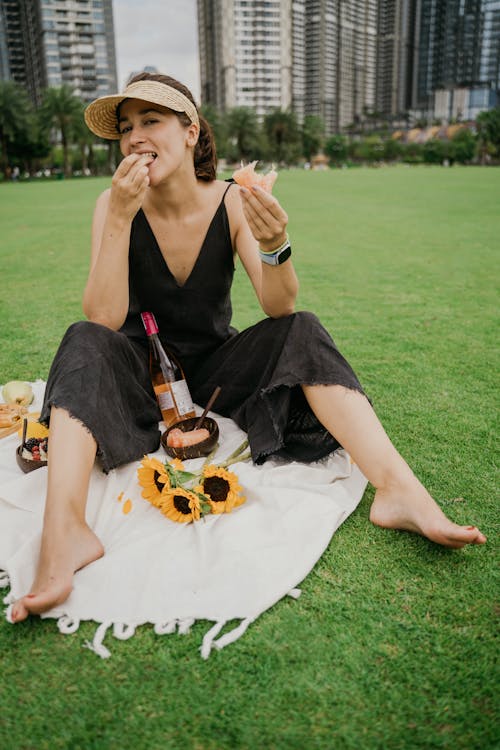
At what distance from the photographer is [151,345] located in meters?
3.18

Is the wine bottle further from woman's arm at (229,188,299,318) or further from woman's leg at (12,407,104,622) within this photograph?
woman's leg at (12,407,104,622)

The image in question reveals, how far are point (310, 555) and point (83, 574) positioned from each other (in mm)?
840

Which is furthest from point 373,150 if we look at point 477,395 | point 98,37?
point 477,395

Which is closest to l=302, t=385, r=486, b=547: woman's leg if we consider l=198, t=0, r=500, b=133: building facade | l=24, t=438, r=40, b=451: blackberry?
l=24, t=438, r=40, b=451: blackberry

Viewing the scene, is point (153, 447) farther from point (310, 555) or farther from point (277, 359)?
point (310, 555)

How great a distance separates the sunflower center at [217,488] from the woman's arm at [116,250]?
951mm

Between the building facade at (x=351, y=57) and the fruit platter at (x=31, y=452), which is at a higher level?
the building facade at (x=351, y=57)

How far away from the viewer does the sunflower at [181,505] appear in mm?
2447

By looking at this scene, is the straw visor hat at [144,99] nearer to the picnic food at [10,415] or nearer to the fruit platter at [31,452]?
the fruit platter at [31,452]

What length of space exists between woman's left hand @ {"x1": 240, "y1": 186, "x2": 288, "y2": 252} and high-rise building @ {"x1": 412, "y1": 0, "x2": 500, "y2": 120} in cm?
18097

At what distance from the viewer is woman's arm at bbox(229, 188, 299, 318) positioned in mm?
2402

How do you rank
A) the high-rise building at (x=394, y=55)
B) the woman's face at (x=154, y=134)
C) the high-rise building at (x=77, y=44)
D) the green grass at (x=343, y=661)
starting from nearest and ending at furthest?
1. the green grass at (x=343, y=661)
2. the woman's face at (x=154, y=134)
3. the high-rise building at (x=77, y=44)
4. the high-rise building at (x=394, y=55)

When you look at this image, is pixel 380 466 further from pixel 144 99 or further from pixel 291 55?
pixel 291 55

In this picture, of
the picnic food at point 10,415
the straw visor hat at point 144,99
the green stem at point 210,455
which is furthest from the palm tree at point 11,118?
the green stem at point 210,455
